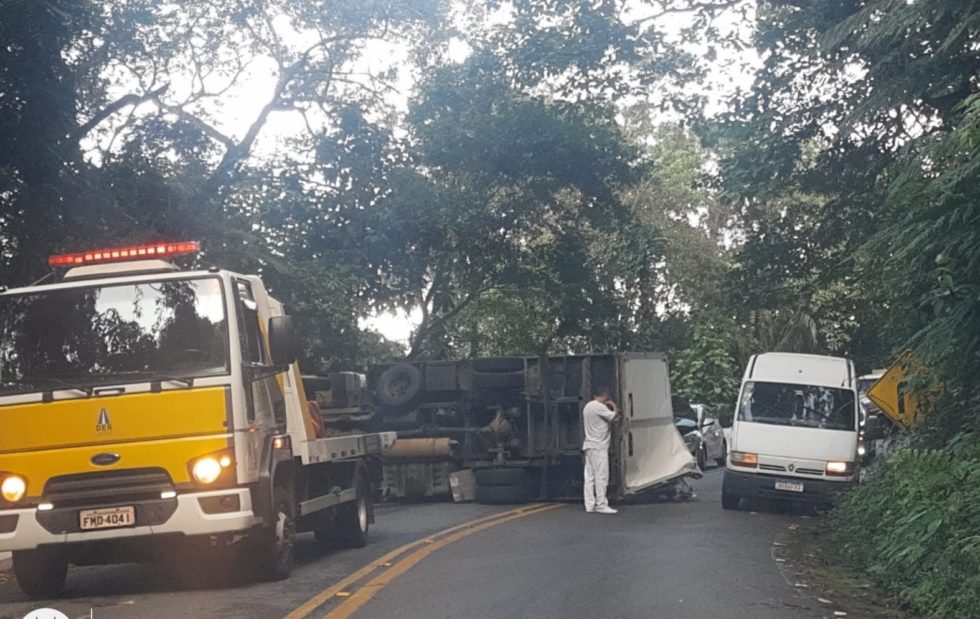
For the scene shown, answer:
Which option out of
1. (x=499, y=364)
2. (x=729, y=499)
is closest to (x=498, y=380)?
(x=499, y=364)

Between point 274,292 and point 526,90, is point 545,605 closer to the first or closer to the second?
point 274,292

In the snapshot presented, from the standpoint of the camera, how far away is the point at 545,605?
9.48 meters

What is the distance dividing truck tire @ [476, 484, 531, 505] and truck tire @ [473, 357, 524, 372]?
1939 mm

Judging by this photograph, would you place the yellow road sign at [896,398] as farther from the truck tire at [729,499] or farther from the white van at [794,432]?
the truck tire at [729,499]

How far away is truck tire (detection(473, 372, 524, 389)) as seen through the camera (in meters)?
20.8

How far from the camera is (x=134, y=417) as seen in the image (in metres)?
9.89

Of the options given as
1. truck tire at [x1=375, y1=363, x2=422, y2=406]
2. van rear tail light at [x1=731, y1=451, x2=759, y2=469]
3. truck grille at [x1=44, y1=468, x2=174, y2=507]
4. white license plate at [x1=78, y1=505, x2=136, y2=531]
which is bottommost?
van rear tail light at [x1=731, y1=451, x2=759, y2=469]

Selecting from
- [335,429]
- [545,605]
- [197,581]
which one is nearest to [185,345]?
[197,581]

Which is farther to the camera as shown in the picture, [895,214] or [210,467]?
[895,214]

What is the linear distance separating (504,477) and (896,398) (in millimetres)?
6211

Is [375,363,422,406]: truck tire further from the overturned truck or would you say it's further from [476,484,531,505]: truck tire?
[476,484,531,505]: truck tire

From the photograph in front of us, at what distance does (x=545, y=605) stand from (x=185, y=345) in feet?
11.6

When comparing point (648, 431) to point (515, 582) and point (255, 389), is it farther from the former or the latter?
point (255, 389)

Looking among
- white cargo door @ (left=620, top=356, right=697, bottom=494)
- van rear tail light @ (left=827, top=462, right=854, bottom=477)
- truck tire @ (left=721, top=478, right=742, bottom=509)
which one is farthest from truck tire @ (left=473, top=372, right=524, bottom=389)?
van rear tail light @ (left=827, top=462, right=854, bottom=477)
